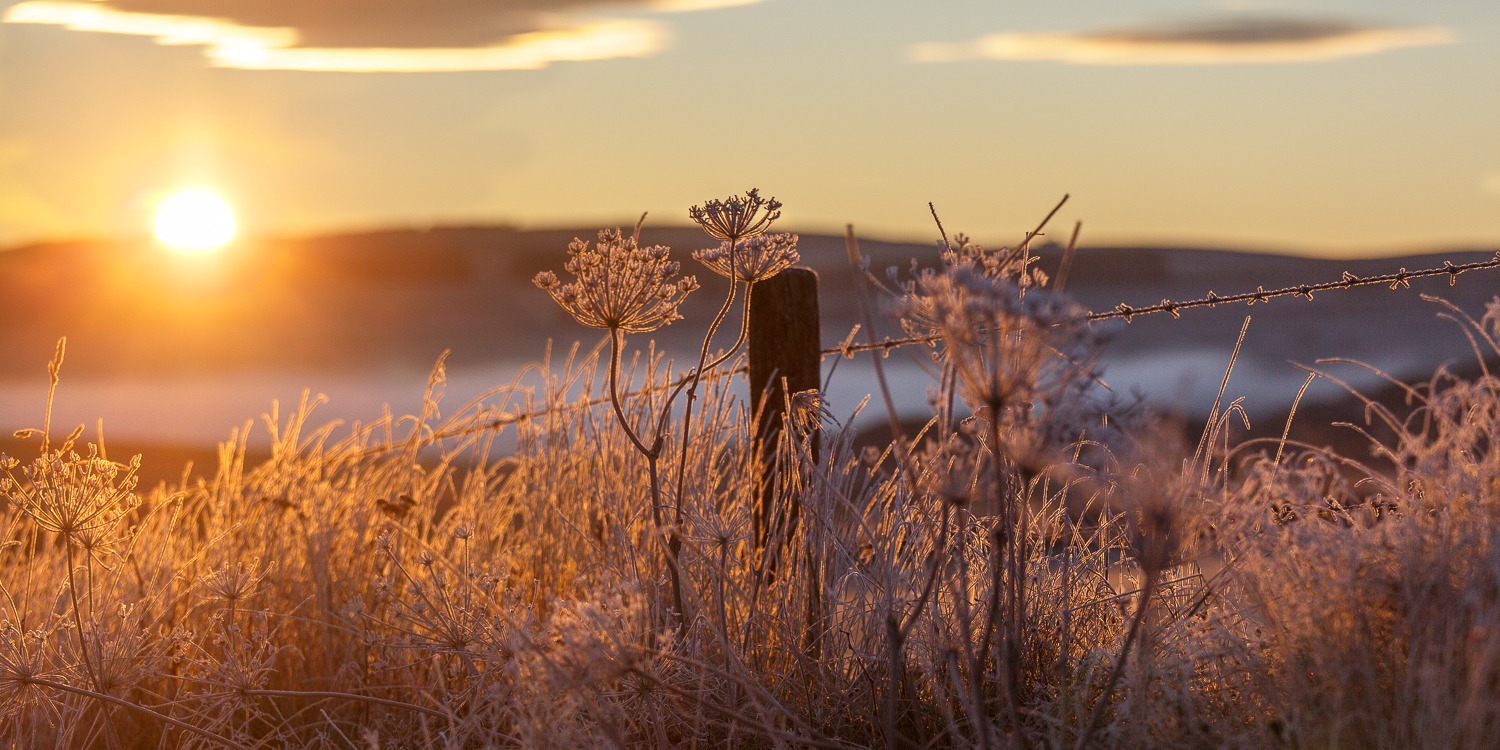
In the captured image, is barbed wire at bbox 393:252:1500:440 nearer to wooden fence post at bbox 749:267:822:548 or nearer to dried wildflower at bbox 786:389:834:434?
wooden fence post at bbox 749:267:822:548

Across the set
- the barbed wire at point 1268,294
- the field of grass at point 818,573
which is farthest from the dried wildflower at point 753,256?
the barbed wire at point 1268,294

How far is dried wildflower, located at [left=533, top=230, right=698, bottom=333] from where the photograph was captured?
2785 mm

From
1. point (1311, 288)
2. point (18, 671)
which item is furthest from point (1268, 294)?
point (18, 671)

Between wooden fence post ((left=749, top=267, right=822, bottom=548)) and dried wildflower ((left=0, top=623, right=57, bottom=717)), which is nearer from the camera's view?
dried wildflower ((left=0, top=623, right=57, bottom=717))

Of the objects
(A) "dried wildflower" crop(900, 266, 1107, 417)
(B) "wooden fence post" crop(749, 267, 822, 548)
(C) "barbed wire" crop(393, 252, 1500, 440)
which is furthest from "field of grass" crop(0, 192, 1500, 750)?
(C) "barbed wire" crop(393, 252, 1500, 440)

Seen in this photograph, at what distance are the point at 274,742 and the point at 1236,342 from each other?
10.7 feet

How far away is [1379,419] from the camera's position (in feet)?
9.38

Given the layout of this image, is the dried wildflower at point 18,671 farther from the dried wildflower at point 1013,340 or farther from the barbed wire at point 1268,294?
the dried wildflower at point 1013,340

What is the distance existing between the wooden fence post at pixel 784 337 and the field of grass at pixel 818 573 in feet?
0.54

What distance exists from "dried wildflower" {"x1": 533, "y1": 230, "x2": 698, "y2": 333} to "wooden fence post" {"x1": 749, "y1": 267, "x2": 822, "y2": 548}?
85 cm

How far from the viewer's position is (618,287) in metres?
2.79

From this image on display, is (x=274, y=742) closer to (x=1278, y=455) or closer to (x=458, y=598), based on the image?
(x=458, y=598)

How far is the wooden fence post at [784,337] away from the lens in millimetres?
3715

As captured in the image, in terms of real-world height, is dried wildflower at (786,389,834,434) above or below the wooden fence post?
below
